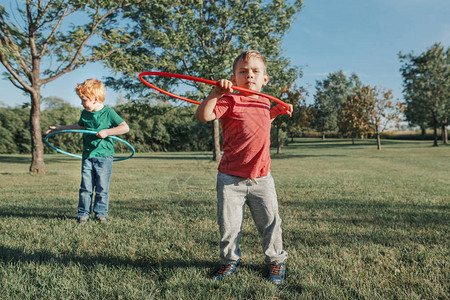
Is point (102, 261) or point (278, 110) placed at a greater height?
point (278, 110)

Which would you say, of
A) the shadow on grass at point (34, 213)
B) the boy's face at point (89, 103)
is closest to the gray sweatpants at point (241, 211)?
the boy's face at point (89, 103)

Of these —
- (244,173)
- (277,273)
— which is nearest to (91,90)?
(244,173)

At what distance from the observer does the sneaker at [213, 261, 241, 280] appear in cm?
244

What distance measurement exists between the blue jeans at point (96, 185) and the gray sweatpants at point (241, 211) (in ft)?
7.56

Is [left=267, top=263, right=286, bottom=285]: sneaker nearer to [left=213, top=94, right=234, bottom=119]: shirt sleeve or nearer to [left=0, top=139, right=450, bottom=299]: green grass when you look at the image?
[left=0, top=139, right=450, bottom=299]: green grass

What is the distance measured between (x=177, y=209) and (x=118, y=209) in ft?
3.14

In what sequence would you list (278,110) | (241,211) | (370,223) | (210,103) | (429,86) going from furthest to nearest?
1. (429,86)
2. (370,223)
3. (278,110)
4. (241,211)
5. (210,103)

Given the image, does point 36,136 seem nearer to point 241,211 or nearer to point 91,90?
point 91,90

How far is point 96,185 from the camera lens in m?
4.26

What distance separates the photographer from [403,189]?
7.21 meters

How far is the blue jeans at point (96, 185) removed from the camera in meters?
4.13

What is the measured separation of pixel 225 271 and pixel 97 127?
2726 millimetres

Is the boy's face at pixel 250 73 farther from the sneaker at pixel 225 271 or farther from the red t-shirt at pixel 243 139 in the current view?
the sneaker at pixel 225 271

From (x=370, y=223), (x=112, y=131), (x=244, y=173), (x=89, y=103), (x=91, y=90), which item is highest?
(x=91, y=90)
